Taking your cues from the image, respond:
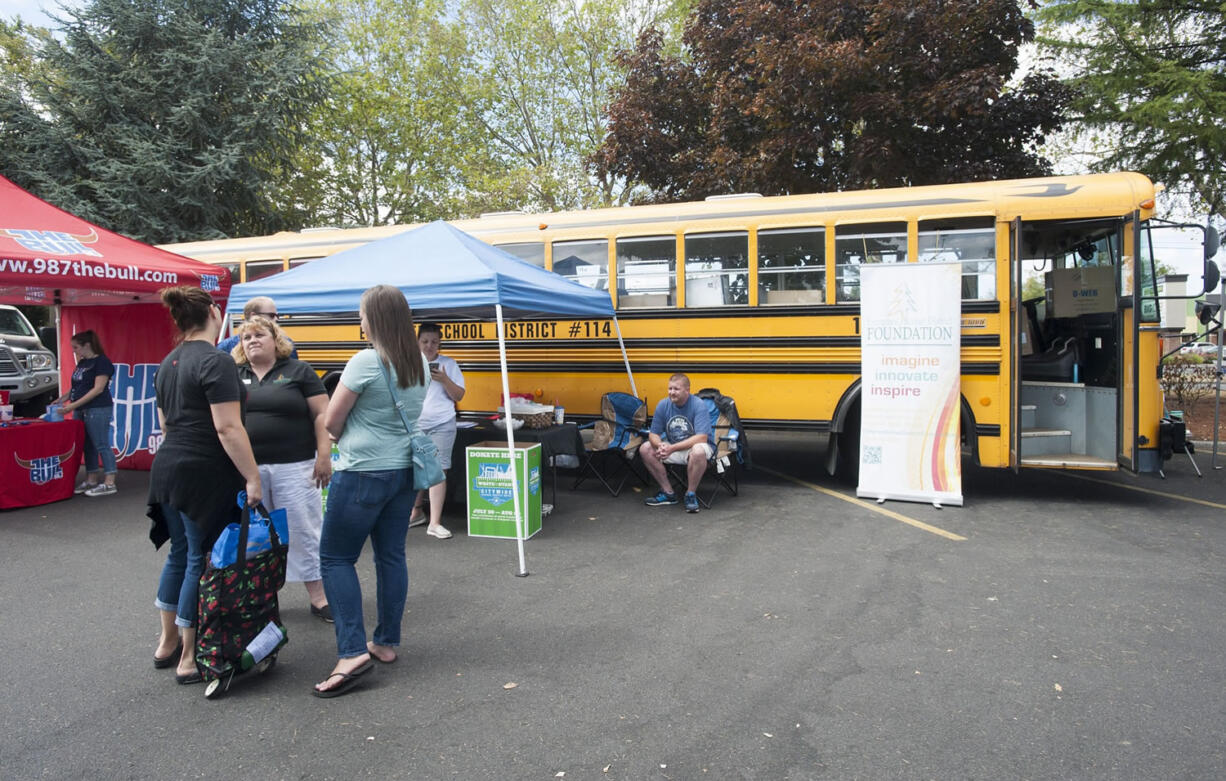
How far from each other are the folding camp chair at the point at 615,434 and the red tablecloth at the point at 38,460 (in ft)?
16.2

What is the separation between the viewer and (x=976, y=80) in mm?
9945

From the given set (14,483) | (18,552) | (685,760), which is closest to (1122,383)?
(685,760)

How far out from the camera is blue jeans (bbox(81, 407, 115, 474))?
7.51 metres

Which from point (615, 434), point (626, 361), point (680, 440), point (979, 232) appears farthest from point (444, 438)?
point (979, 232)

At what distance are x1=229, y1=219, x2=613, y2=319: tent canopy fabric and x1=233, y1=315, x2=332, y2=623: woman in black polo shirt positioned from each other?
6.20 ft

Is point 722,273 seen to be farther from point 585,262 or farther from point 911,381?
point 911,381

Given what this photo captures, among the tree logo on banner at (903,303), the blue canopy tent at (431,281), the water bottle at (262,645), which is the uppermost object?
the blue canopy tent at (431,281)

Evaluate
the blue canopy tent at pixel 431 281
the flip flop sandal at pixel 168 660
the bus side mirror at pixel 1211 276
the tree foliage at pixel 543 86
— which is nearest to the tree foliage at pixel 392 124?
the tree foliage at pixel 543 86

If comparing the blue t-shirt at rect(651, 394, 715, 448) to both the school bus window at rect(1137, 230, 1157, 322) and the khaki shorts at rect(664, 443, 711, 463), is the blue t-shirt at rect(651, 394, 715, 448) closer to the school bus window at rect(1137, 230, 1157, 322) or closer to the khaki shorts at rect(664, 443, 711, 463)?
the khaki shorts at rect(664, 443, 711, 463)

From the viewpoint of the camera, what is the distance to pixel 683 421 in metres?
6.85

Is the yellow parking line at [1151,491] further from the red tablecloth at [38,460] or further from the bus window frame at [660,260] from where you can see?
the red tablecloth at [38,460]

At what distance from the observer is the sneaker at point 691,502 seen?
21.8ft

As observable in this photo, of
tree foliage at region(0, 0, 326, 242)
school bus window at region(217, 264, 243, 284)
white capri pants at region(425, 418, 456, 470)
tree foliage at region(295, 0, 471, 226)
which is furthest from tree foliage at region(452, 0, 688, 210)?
white capri pants at region(425, 418, 456, 470)

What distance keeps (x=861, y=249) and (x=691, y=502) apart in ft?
9.57
